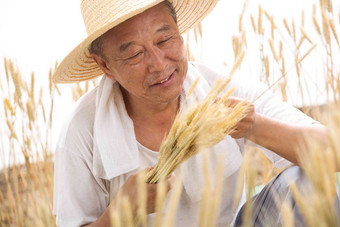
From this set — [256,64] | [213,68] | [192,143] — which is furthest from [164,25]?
[256,64]

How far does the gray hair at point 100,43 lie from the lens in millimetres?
1335

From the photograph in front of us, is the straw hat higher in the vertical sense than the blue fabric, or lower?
higher

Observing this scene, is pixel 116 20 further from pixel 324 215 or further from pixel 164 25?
pixel 324 215

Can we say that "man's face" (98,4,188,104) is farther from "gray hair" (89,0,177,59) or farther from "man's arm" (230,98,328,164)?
"man's arm" (230,98,328,164)

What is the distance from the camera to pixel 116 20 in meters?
1.19

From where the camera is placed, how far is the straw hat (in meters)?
1.22

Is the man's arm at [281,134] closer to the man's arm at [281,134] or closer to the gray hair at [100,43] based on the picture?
the man's arm at [281,134]


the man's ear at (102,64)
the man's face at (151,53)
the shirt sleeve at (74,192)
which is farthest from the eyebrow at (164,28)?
the shirt sleeve at (74,192)

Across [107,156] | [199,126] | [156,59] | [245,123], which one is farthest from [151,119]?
[199,126]

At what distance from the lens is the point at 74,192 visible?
4.48ft

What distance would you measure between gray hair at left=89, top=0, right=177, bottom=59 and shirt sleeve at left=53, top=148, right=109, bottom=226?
328 millimetres

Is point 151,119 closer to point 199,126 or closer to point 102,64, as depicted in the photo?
point 102,64

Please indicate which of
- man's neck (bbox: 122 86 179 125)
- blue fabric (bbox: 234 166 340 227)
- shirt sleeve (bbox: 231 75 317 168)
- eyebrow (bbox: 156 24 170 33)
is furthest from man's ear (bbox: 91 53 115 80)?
blue fabric (bbox: 234 166 340 227)

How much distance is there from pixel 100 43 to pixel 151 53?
0.70ft
